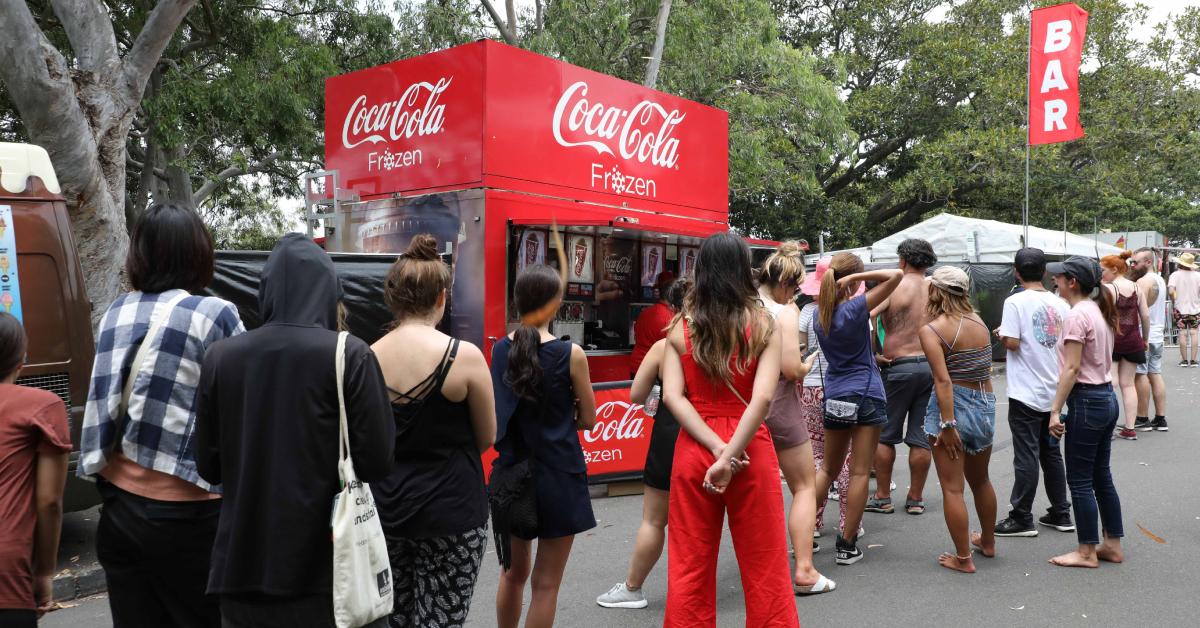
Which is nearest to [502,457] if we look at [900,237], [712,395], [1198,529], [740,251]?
[712,395]

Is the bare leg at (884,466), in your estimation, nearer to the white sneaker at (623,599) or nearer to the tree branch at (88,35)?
the white sneaker at (623,599)

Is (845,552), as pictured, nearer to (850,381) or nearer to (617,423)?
(850,381)

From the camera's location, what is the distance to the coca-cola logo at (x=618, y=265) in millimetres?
8812

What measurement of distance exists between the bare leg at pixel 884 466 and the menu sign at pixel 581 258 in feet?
10.7

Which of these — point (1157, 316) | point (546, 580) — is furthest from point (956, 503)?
point (1157, 316)

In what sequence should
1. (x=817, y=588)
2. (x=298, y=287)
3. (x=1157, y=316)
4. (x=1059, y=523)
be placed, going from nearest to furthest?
(x=298, y=287), (x=817, y=588), (x=1059, y=523), (x=1157, y=316)

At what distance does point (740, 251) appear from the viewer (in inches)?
136

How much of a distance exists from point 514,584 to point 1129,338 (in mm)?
8015

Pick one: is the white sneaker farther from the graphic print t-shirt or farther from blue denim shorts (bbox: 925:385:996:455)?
the graphic print t-shirt

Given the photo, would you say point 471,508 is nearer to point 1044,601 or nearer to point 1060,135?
point 1044,601

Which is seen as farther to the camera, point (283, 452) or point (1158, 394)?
point (1158, 394)

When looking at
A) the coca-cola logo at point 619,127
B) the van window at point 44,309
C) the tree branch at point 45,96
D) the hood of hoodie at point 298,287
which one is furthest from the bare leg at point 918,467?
the tree branch at point 45,96

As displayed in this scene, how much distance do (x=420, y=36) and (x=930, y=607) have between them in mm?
14824

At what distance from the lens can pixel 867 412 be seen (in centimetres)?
531
